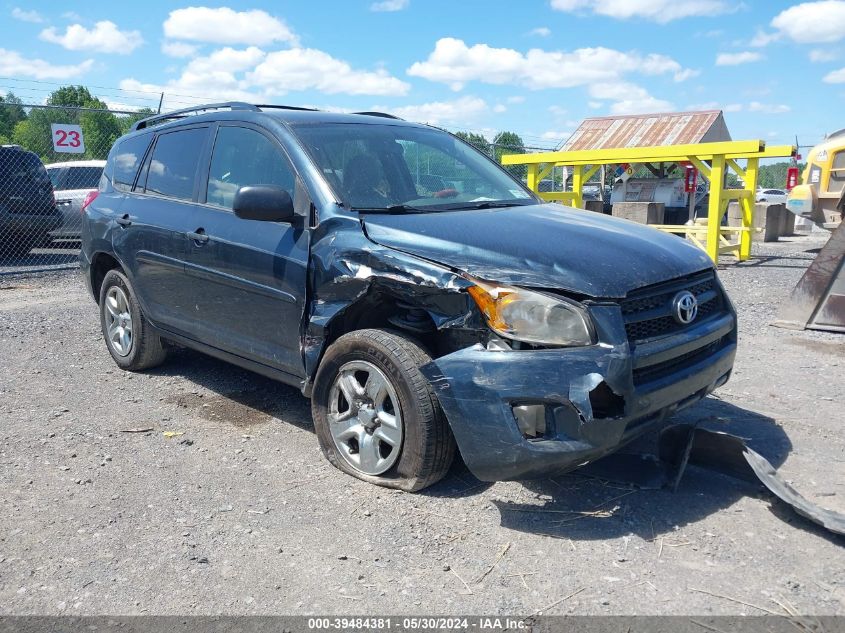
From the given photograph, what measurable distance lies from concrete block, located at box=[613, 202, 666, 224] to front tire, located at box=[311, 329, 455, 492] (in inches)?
662

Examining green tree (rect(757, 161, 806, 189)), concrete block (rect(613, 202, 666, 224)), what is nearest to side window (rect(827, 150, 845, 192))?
concrete block (rect(613, 202, 666, 224))

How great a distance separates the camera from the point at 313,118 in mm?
4391

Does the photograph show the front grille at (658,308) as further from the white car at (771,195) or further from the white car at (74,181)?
the white car at (771,195)

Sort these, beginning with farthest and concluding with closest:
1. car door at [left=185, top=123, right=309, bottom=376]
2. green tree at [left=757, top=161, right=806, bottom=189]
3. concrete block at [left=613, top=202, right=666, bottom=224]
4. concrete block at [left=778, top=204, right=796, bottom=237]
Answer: green tree at [left=757, top=161, right=806, bottom=189] < concrete block at [left=613, top=202, right=666, bottom=224] < concrete block at [left=778, top=204, right=796, bottom=237] < car door at [left=185, top=123, right=309, bottom=376]

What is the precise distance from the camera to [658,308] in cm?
328

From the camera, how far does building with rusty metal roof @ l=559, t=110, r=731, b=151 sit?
28688 mm

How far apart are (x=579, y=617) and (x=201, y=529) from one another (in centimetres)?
170

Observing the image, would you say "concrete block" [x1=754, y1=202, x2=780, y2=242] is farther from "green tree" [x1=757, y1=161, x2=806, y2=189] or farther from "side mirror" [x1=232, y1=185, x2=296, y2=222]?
"green tree" [x1=757, y1=161, x2=806, y2=189]

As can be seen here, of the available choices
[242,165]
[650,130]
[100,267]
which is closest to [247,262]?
[242,165]

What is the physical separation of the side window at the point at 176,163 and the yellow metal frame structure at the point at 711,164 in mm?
5951

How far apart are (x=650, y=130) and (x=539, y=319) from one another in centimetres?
2878

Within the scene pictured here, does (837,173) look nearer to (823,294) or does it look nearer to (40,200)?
(823,294)

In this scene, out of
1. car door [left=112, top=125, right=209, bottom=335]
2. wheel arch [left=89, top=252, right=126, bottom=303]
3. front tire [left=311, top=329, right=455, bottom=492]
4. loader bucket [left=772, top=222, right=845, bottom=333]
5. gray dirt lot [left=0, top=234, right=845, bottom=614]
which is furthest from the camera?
loader bucket [left=772, top=222, right=845, bottom=333]

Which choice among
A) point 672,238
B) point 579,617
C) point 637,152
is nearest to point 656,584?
point 579,617
